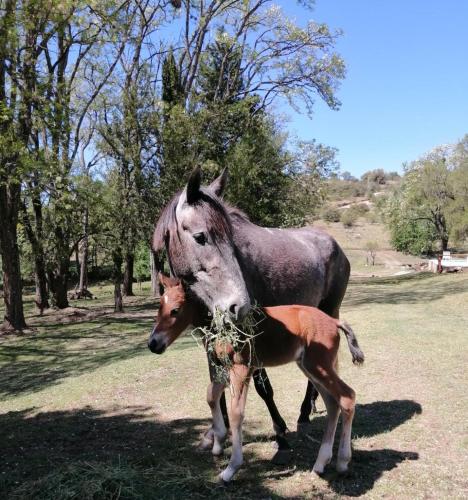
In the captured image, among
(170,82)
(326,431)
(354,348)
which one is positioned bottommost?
(326,431)

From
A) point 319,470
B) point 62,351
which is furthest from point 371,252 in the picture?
point 319,470

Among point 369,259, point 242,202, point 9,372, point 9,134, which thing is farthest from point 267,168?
point 369,259

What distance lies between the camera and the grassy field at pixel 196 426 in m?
→ 3.81

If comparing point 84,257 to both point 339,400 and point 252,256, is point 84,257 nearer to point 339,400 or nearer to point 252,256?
point 252,256

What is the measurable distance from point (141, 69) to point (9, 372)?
15.4 meters

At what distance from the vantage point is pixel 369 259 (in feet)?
159

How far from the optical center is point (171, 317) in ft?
12.8

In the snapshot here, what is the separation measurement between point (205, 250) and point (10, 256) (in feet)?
43.4

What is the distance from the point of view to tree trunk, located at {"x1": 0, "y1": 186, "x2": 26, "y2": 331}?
14.6 m

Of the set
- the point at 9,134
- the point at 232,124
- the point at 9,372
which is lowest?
the point at 9,372

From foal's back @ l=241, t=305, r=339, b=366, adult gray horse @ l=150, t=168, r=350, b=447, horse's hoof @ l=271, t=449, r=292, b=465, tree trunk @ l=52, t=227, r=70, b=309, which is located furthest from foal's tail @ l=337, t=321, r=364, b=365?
tree trunk @ l=52, t=227, r=70, b=309

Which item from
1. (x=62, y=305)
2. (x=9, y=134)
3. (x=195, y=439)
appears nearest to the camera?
(x=195, y=439)

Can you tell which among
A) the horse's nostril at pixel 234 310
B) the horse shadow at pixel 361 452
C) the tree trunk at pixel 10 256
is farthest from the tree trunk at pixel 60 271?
the horse's nostril at pixel 234 310

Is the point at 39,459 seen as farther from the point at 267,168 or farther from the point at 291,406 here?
the point at 267,168
